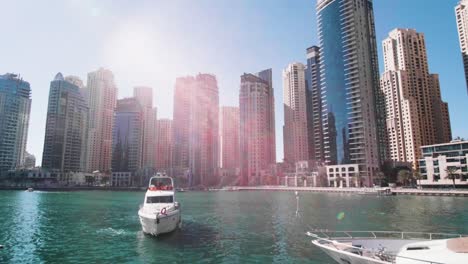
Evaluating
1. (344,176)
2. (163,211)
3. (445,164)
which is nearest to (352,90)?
(344,176)

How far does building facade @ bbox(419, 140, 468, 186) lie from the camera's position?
12425 cm

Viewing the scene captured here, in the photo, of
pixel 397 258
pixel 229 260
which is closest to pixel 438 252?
pixel 397 258

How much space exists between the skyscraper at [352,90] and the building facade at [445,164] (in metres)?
34.2

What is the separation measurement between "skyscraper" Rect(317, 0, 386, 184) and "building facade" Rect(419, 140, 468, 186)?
34.2 metres

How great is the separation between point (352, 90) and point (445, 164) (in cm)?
6492

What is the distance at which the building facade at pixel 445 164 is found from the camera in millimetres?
124250

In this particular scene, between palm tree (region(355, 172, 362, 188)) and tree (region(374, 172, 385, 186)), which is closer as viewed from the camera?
tree (region(374, 172, 385, 186))

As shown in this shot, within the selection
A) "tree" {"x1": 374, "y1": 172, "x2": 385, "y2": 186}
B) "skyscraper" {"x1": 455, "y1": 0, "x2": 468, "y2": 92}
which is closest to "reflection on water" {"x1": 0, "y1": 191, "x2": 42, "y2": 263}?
"tree" {"x1": 374, "y1": 172, "x2": 385, "y2": 186}

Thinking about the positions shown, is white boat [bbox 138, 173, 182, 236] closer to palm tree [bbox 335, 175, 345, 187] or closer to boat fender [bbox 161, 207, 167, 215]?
boat fender [bbox 161, 207, 167, 215]

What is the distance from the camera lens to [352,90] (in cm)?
17475

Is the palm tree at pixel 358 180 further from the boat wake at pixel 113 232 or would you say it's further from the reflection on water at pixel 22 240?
the reflection on water at pixel 22 240

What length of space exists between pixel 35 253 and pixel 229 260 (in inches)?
760

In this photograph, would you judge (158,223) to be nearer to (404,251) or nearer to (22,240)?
(22,240)

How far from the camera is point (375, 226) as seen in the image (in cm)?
4138
